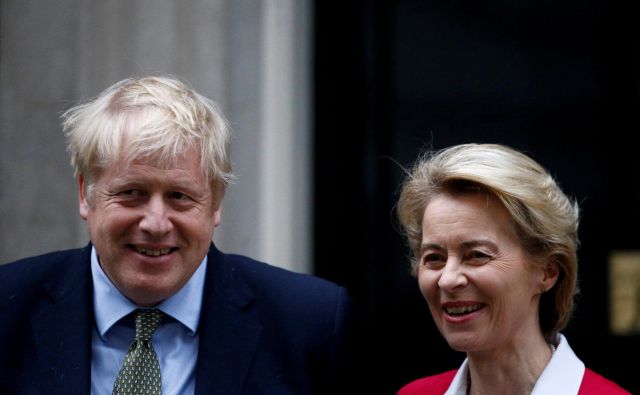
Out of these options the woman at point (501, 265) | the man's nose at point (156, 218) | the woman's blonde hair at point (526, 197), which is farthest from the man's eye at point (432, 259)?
the man's nose at point (156, 218)

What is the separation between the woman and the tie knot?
2.47ft

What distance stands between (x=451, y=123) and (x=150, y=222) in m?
1.99

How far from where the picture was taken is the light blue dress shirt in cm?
330

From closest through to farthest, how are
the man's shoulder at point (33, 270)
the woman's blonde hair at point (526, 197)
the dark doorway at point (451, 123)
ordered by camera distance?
the woman's blonde hair at point (526, 197) → the man's shoulder at point (33, 270) → the dark doorway at point (451, 123)

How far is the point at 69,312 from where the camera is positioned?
3.36 meters

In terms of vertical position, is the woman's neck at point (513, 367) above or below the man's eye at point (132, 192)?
below

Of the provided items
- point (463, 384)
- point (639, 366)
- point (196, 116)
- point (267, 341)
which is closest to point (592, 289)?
point (639, 366)

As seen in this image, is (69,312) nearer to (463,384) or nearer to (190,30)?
(463,384)

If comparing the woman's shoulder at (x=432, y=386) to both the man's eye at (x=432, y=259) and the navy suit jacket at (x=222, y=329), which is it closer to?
the navy suit jacket at (x=222, y=329)

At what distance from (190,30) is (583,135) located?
166cm

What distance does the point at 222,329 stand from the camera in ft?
11.1

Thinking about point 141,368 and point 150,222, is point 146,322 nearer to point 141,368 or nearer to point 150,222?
point 141,368

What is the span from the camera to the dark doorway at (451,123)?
15.6 ft

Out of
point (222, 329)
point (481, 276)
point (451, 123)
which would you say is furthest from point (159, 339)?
point (451, 123)
